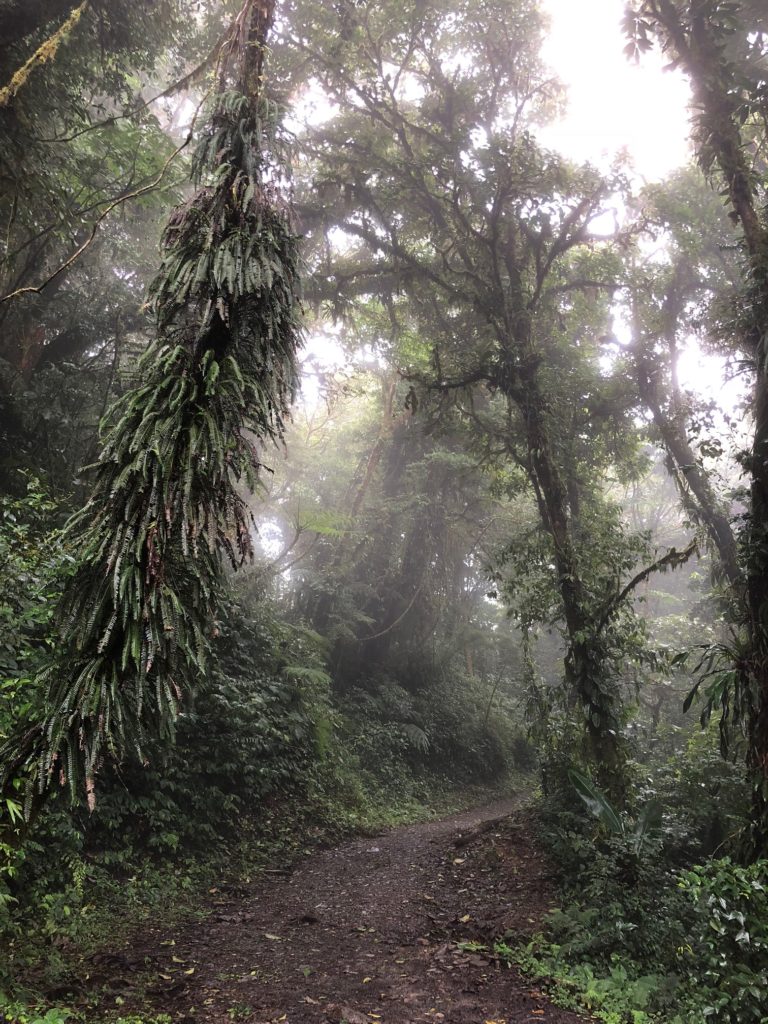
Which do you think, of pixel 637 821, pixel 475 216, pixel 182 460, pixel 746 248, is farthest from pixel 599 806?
pixel 475 216

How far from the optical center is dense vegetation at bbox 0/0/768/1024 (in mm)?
3771

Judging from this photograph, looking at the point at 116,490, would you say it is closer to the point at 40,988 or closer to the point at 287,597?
the point at 40,988

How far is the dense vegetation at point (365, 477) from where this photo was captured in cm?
377

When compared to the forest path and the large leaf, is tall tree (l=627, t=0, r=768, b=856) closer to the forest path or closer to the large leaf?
the large leaf

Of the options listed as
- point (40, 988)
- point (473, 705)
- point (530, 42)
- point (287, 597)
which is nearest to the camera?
point (40, 988)

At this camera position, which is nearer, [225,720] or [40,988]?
[40,988]

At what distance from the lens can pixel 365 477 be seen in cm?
1870

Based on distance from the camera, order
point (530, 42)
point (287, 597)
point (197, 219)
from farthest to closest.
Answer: point (287, 597) → point (530, 42) → point (197, 219)

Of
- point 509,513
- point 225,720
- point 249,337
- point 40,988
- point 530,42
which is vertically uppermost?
point 530,42

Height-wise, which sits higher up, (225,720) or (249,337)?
(249,337)

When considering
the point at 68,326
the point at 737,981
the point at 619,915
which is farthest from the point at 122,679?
the point at 68,326

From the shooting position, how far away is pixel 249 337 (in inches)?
160

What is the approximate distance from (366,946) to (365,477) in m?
14.1

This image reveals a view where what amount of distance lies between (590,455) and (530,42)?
8974 millimetres
